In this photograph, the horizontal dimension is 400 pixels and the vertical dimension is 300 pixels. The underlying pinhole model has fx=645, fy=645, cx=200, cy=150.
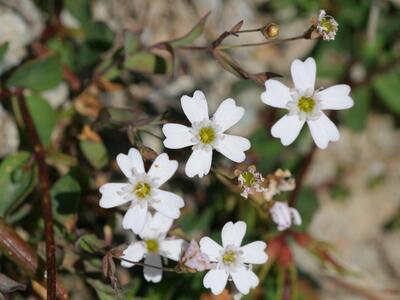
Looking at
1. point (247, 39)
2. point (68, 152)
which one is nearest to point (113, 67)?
point (68, 152)

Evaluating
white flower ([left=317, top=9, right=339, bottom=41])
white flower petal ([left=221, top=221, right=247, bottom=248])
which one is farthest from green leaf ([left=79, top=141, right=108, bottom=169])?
white flower ([left=317, top=9, right=339, bottom=41])

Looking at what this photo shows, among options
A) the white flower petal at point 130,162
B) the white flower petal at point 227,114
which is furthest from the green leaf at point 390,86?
the white flower petal at point 130,162

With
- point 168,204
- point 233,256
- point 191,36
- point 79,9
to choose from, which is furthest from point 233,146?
point 79,9

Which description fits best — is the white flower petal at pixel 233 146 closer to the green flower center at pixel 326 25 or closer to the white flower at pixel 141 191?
the white flower at pixel 141 191

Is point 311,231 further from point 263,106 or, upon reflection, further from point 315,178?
point 263,106

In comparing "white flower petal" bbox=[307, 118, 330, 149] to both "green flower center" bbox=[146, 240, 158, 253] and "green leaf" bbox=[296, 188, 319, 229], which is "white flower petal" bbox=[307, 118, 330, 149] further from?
"green leaf" bbox=[296, 188, 319, 229]

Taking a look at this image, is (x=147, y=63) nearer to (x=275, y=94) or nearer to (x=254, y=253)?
(x=275, y=94)
